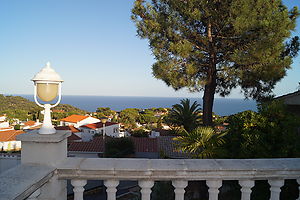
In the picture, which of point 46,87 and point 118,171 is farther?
point 46,87

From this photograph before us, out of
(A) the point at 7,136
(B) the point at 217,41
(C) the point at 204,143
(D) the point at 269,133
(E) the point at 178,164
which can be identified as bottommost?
(A) the point at 7,136

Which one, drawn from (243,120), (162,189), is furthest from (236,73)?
(162,189)

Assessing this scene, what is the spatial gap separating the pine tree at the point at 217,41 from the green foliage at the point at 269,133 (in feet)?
11.6

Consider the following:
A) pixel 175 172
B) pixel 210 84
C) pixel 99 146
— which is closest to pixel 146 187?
pixel 175 172

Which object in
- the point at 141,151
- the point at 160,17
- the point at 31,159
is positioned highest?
the point at 160,17

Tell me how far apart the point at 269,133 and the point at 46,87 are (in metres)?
5.33

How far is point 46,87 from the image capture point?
7.03 feet

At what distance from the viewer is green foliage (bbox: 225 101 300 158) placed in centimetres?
486

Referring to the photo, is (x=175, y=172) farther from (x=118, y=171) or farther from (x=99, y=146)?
(x=99, y=146)

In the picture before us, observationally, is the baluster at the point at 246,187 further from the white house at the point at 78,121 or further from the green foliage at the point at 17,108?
the green foliage at the point at 17,108

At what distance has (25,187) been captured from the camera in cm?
157

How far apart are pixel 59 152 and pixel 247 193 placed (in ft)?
6.82

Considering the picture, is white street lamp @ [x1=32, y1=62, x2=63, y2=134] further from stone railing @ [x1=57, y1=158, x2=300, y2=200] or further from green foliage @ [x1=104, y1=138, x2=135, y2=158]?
green foliage @ [x1=104, y1=138, x2=135, y2=158]

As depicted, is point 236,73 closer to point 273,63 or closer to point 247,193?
point 273,63
